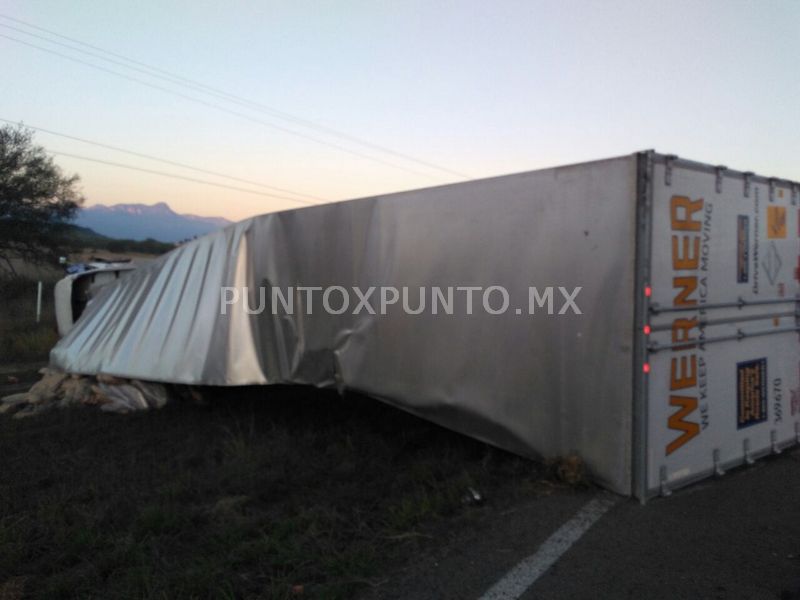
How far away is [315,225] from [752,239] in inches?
151

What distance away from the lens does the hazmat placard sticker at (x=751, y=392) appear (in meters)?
4.67

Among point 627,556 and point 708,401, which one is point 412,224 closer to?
point 708,401

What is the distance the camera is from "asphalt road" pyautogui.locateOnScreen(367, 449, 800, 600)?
297 centimetres

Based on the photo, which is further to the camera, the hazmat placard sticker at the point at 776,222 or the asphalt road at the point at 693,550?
the hazmat placard sticker at the point at 776,222

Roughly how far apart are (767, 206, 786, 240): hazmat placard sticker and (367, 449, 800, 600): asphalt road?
200 centimetres

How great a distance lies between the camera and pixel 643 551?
3.32 metres

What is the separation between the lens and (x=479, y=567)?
3.21 m

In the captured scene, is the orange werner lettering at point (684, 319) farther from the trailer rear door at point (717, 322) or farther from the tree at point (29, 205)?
the tree at point (29, 205)

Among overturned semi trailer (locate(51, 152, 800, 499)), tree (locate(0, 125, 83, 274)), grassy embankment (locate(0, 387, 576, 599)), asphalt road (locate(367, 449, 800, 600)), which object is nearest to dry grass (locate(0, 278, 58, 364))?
tree (locate(0, 125, 83, 274))

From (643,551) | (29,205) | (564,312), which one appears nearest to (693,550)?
(643,551)

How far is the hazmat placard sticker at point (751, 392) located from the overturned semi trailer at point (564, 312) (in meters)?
0.02

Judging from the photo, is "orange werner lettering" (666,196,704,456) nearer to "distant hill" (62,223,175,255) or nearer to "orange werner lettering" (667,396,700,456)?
"orange werner lettering" (667,396,700,456)

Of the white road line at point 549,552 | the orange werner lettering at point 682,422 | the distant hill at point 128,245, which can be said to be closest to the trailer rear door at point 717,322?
the orange werner lettering at point 682,422

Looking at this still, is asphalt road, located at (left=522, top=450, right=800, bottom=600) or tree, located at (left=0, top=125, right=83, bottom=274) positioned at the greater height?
tree, located at (left=0, top=125, right=83, bottom=274)
